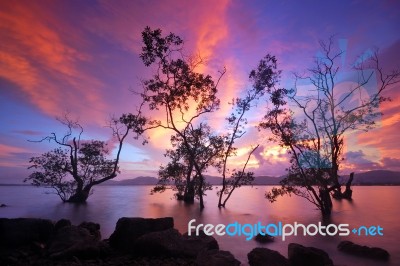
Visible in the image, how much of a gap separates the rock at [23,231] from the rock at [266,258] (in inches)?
446

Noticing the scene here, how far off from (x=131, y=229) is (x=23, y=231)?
19.0 ft

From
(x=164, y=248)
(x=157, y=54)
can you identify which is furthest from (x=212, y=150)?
(x=164, y=248)

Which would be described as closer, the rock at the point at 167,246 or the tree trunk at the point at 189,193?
the rock at the point at 167,246

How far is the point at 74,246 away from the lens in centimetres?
1305

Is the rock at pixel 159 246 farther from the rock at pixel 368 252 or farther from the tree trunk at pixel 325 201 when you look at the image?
the tree trunk at pixel 325 201

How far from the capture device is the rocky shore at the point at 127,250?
1227 cm

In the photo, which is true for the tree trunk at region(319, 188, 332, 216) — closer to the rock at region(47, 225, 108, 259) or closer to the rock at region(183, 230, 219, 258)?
the rock at region(183, 230, 219, 258)

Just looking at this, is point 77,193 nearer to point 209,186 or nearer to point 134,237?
point 209,186

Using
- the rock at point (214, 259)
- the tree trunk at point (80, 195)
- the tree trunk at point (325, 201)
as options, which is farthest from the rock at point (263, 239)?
the tree trunk at point (80, 195)

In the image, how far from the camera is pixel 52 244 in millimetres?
13828

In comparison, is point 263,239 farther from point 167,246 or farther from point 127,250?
point 127,250

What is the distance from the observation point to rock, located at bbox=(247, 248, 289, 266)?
1269 centimetres

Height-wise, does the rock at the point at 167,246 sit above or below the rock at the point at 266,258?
above

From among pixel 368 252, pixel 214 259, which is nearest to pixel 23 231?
pixel 214 259
